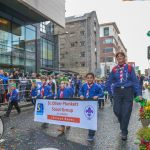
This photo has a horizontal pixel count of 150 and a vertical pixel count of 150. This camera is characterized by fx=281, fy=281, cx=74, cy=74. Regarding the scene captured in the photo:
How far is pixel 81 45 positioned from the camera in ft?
204

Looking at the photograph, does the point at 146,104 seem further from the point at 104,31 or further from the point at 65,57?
the point at 104,31

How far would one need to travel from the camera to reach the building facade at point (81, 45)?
199 feet

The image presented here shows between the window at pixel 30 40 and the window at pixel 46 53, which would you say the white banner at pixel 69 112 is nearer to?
the window at pixel 30 40

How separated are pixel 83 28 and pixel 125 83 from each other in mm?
55683

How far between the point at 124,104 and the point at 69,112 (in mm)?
1529

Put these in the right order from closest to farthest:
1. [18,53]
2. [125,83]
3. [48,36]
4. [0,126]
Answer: [0,126], [125,83], [18,53], [48,36]

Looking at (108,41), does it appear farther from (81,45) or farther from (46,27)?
(46,27)

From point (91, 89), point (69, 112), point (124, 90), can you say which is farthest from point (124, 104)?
point (69, 112)

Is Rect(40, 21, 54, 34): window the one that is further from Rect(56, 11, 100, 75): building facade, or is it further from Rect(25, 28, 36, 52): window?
Rect(56, 11, 100, 75): building facade

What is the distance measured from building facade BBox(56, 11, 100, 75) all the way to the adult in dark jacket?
5236 centimetres

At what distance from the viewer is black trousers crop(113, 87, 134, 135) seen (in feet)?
22.5

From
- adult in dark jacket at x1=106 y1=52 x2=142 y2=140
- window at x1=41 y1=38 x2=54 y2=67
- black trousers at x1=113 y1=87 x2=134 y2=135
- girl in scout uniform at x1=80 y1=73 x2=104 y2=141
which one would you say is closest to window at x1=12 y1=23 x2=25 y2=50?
window at x1=41 y1=38 x2=54 y2=67

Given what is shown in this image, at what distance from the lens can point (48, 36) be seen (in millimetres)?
35719

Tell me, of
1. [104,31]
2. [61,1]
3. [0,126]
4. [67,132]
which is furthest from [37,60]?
[104,31]
